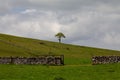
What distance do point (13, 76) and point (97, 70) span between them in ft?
41.4

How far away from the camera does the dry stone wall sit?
64.9m

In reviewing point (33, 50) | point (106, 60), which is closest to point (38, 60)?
point (106, 60)

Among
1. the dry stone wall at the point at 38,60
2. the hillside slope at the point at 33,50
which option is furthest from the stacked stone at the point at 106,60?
the hillside slope at the point at 33,50

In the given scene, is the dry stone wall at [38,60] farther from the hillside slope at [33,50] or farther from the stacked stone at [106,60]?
the hillside slope at [33,50]

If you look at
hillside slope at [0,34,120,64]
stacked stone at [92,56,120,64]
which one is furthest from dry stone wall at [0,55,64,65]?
hillside slope at [0,34,120,64]

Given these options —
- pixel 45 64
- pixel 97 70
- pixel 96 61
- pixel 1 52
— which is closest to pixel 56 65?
pixel 45 64

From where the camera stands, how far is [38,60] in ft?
218

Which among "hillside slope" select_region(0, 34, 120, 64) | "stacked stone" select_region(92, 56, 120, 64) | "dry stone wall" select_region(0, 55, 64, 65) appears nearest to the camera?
"stacked stone" select_region(92, 56, 120, 64)

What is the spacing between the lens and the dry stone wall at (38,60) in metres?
64.9

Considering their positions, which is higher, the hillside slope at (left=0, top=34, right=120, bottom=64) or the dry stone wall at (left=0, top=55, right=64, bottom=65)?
the hillside slope at (left=0, top=34, right=120, bottom=64)

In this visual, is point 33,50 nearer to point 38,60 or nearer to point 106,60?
point 38,60

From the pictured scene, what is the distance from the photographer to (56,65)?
6444 centimetres

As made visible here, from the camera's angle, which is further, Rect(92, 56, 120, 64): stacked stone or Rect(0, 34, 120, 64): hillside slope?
Rect(0, 34, 120, 64): hillside slope

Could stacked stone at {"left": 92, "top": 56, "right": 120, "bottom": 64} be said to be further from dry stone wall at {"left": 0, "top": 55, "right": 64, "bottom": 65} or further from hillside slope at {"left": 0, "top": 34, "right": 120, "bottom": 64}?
hillside slope at {"left": 0, "top": 34, "right": 120, "bottom": 64}
